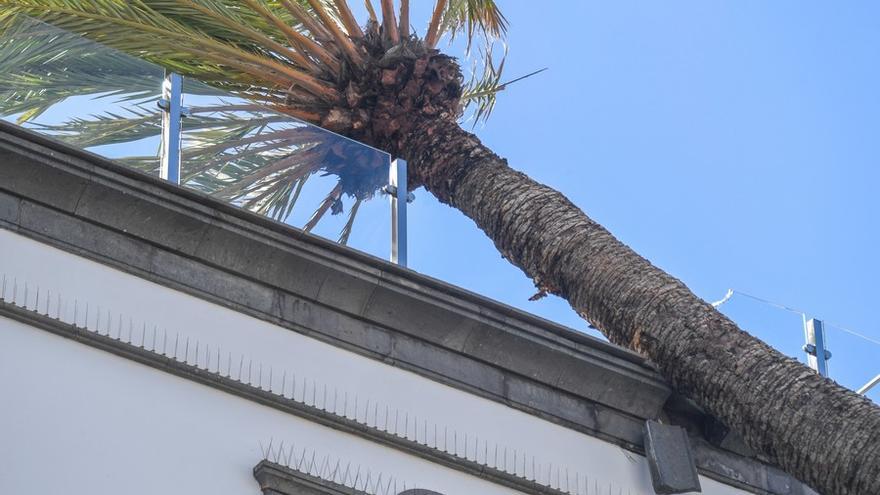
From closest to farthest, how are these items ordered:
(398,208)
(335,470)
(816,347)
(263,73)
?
(335,470), (398,208), (816,347), (263,73)

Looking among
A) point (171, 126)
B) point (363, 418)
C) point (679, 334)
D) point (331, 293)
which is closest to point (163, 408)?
point (363, 418)

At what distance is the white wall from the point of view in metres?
13.4

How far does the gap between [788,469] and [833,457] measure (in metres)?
0.42

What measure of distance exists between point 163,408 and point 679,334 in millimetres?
4371

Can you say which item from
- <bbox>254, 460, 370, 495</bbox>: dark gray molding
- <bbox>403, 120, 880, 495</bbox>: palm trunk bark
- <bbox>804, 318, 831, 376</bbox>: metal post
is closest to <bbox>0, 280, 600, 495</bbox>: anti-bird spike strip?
<bbox>254, 460, 370, 495</bbox>: dark gray molding

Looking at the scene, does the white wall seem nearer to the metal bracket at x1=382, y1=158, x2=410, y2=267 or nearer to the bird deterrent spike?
the bird deterrent spike

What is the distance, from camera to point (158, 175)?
14930 millimetres

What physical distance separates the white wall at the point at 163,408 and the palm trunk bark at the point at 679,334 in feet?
4.50

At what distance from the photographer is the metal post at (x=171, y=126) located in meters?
15.1

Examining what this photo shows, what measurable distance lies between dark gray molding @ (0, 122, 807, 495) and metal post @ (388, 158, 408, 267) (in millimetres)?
437

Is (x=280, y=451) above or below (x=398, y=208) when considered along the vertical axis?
below

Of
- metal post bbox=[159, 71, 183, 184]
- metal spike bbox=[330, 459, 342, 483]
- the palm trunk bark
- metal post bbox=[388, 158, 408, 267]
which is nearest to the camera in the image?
metal spike bbox=[330, 459, 342, 483]

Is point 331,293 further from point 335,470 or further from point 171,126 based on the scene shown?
point 171,126

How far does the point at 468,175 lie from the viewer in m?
19.1
